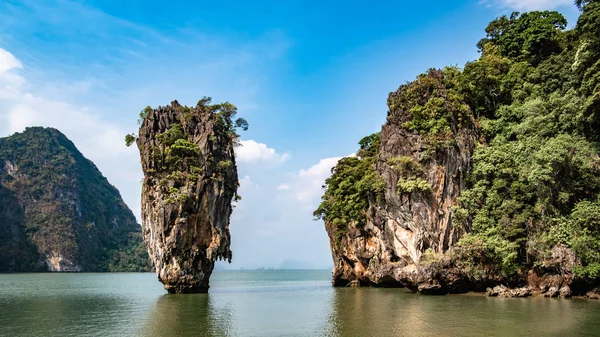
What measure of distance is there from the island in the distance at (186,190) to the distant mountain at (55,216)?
96.2 meters

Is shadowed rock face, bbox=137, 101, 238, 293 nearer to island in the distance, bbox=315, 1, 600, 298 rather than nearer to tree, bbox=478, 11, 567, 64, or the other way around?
island in the distance, bbox=315, 1, 600, 298

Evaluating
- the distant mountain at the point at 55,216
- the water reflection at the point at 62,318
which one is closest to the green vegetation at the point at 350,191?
the water reflection at the point at 62,318

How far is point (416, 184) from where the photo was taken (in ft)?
109

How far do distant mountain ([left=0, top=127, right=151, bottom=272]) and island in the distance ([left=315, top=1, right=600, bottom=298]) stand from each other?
105 m

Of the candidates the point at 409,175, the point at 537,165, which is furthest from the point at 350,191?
the point at 537,165

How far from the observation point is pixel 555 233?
2691 cm

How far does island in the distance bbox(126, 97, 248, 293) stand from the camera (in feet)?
117

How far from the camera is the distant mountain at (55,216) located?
11625cm

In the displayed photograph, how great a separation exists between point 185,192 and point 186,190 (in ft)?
0.82

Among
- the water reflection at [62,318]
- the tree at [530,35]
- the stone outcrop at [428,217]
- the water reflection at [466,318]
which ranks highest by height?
the tree at [530,35]

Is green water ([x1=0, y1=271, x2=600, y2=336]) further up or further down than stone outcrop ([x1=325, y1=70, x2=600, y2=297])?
further down

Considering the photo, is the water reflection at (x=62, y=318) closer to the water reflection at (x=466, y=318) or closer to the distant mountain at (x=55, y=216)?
the water reflection at (x=466, y=318)

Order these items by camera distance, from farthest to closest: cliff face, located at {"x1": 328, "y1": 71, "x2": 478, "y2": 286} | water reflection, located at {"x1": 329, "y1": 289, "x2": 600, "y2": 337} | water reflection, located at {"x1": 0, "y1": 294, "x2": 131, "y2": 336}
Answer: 1. cliff face, located at {"x1": 328, "y1": 71, "x2": 478, "y2": 286}
2. water reflection, located at {"x1": 0, "y1": 294, "x2": 131, "y2": 336}
3. water reflection, located at {"x1": 329, "y1": 289, "x2": 600, "y2": 337}

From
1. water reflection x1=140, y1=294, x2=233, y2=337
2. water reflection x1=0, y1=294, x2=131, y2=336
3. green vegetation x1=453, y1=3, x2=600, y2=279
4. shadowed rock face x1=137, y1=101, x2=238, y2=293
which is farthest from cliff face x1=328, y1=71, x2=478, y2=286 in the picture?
water reflection x1=0, y1=294, x2=131, y2=336
